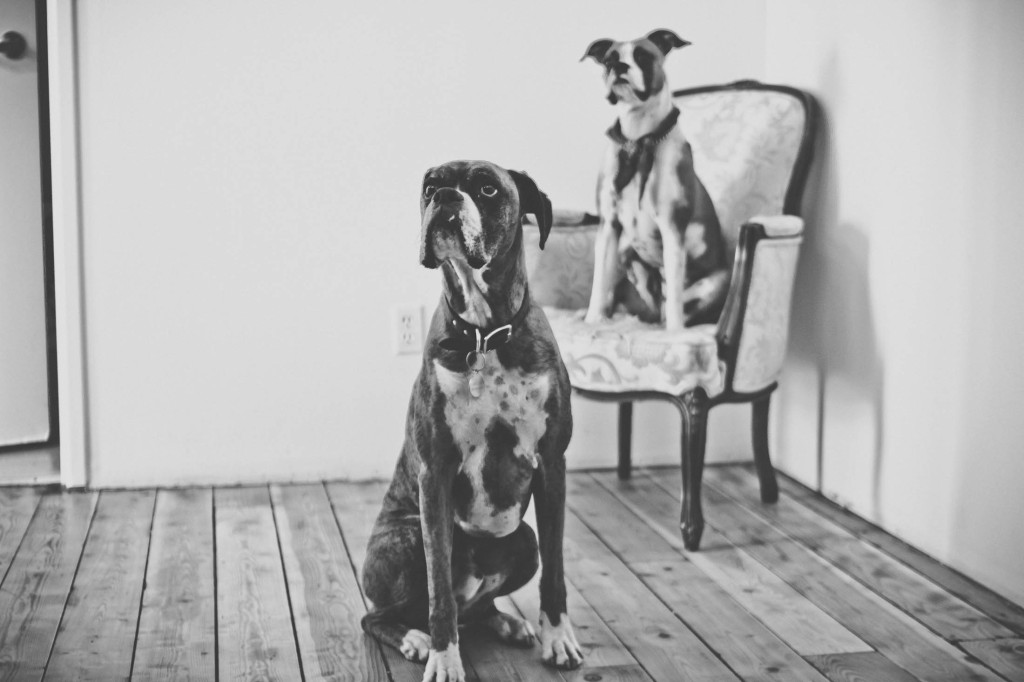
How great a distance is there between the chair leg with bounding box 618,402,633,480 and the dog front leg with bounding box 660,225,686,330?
1.80 feet

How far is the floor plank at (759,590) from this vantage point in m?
2.13

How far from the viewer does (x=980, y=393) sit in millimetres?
2428

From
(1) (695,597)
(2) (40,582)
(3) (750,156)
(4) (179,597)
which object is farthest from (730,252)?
(2) (40,582)

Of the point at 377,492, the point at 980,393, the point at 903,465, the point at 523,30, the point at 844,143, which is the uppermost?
the point at 523,30

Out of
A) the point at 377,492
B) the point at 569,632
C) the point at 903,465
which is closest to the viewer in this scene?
the point at 569,632

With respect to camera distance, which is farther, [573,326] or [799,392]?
[799,392]

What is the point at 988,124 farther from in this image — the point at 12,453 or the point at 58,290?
the point at 12,453

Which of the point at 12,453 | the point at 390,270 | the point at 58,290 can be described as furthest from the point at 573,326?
the point at 12,453

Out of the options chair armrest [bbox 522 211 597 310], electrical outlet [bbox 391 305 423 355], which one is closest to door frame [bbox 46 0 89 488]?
electrical outlet [bbox 391 305 423 355]

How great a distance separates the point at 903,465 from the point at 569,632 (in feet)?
3.61

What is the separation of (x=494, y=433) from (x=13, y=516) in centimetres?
162

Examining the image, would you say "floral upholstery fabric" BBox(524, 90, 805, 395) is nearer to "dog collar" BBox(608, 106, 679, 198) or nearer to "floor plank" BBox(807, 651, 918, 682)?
"dog collar" BBox(608, 106, 679, 198)

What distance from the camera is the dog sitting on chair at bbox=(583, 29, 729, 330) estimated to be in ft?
9.05

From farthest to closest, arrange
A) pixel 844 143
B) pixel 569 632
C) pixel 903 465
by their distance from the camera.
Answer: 1. pixel 844 143
2. pixel 903 465
3. pixel 569 632
